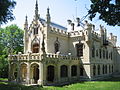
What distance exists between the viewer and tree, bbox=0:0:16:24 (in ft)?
40.4

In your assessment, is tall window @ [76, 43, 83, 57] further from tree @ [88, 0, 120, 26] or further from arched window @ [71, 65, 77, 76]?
tree @ [88, 0, 120, 26]

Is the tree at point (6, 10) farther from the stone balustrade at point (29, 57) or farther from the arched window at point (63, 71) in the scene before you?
the arched window at point (63, 71)

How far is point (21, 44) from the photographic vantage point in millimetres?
40000

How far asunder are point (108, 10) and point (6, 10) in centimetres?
785

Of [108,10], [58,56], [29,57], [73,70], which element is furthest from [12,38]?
[108,10]

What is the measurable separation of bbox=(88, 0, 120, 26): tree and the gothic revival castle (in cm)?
1219

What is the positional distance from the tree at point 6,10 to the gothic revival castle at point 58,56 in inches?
287

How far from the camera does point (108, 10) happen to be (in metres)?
8.69

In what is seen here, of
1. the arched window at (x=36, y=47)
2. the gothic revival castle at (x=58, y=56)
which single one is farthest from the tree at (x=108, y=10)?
the arched window at (x=36, y=47)

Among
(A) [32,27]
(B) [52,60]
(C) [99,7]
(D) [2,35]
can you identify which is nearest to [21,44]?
(D) [2,35]

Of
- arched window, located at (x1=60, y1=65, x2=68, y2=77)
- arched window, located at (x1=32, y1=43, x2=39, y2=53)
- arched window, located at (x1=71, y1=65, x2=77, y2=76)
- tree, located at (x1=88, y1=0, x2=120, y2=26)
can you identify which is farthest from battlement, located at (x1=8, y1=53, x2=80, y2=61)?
tree, located at (x1=88, y1=0, x2=120, y2=26)

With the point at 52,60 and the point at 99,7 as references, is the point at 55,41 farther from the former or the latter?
the point at 99,7

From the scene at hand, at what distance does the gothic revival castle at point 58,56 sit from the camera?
21.3 m

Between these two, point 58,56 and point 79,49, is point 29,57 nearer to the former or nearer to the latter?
point 58,56
